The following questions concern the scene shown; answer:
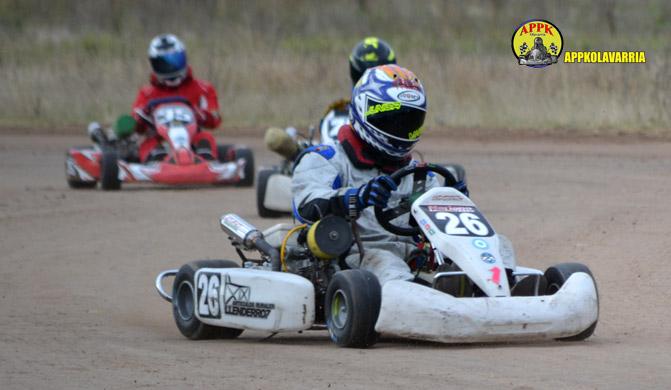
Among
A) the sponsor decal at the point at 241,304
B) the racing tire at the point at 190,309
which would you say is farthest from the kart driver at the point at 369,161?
the racing tire at the point at 190,309

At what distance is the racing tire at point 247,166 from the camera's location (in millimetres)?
16625

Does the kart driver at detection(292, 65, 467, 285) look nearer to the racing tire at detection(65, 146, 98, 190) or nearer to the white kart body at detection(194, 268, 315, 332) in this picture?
the white kart body at detection(194, 268, 315, 332)

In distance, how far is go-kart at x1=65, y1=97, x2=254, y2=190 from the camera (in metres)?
16.0

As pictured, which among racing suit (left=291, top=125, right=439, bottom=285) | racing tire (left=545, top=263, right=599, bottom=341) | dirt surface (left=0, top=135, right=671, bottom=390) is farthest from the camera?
racing suit (left=291, top=125, right=439, bottom=285)

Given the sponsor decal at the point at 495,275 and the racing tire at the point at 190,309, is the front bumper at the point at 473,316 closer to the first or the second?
the sponsor decal at the point at 495,275

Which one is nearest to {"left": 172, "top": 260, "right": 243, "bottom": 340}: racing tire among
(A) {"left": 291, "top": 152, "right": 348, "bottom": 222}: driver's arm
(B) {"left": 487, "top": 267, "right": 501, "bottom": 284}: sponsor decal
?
(A) {"left": 291, "top": 152, "right": 348, "bottom": 222}: driver's arm

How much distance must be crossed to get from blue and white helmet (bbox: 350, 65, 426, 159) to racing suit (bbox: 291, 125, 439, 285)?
0.12 m

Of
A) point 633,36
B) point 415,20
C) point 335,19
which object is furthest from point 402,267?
point 335,19

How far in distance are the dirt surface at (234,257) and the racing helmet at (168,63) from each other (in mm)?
1373

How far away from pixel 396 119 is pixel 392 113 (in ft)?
0.13

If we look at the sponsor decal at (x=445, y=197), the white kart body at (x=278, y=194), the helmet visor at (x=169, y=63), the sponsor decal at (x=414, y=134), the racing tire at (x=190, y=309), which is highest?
the helmet visor at (x=169, y=63)

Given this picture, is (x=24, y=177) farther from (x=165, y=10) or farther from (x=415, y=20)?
(x=165, y=10)

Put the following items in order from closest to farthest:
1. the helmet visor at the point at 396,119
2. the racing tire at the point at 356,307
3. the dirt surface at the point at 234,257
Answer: the dirt surface at the point at 234,257, the racing tire at the point at 356,307, the helmet visor at the point at 396,119

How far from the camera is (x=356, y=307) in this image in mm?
6543
